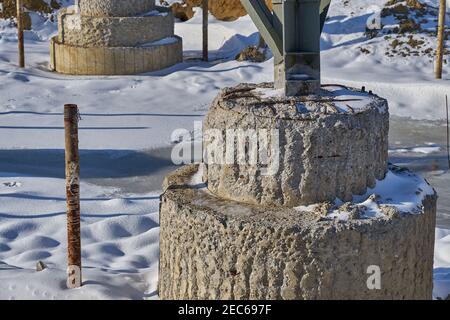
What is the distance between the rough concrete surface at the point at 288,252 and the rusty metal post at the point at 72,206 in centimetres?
112

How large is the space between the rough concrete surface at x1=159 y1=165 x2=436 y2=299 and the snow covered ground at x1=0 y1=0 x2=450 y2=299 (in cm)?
116

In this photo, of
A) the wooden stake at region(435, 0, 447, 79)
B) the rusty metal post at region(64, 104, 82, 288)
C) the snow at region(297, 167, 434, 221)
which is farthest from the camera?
the wooden stake at region(435, 0, 447, 79)

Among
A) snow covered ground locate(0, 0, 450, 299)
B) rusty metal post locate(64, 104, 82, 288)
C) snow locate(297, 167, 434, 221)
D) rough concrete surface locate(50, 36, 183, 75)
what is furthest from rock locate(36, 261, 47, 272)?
rough concrete surface locate(50, 36, 183, 75)

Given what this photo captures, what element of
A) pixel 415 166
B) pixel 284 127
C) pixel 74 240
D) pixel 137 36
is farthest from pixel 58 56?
pixel 284 127

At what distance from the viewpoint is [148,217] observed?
840cm

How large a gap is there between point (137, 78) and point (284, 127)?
10195 mm

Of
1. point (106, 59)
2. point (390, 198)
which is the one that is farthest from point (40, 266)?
point (106, 59)

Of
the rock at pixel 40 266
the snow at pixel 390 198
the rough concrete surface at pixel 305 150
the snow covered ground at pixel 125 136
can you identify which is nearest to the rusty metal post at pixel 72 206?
the snow covered ground at pixel 125 136

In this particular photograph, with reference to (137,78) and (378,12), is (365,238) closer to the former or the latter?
(137,78)

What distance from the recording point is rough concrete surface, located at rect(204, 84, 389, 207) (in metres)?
5.11

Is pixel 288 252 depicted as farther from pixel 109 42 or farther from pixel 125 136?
pixel 109 42

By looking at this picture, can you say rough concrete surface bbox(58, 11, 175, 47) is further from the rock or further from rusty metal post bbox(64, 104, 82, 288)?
rusty metal post bbox(64, 104, 82, 288)

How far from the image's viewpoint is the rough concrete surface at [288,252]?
16.2 ft

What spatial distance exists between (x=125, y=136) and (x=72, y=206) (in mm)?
5445
